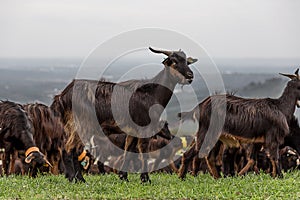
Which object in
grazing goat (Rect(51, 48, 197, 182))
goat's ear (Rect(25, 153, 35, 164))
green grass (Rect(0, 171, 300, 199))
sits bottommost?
green grass (Rect(0, 171, 300, 199))

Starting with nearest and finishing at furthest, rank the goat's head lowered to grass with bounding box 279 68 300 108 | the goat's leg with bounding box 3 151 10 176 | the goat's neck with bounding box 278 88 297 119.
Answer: the goat's neck with bounding box 278 88 297 119 → the goat's head lowered to grass with bounding box 279 68 300 108 → the goat's leg with bounding box 3 151 10 176

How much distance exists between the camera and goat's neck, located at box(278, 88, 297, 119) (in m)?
11.1

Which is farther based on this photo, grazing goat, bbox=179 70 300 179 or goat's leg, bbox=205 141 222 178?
goat's leg, bbox=205 141 222 178

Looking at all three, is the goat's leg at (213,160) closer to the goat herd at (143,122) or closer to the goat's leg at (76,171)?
the goat herd at (143,122)

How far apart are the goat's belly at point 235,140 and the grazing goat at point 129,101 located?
1234 mm

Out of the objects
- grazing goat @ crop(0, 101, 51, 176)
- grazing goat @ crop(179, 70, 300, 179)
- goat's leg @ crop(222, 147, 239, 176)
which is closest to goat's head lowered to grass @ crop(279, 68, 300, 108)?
grazing goat @ crop(179, 70, 300, 179)

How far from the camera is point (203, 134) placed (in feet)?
34.7

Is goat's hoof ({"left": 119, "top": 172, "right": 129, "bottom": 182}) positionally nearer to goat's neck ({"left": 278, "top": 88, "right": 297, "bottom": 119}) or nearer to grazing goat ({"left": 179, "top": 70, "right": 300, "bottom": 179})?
grazing goat ({"left": 179, "top": 70, "right": 300, "bottom": 179})

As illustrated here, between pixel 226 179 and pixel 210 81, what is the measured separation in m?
1.81

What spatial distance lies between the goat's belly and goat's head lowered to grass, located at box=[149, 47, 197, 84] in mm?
1240

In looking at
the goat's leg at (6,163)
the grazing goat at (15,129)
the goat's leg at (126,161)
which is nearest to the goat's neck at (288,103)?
the goat's leg at (126,161)

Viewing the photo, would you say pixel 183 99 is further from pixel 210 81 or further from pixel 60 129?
pixel 60 129

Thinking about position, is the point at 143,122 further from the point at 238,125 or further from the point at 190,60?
the point at 238,125

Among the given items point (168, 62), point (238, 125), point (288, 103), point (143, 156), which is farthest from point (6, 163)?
point (288, 103)
